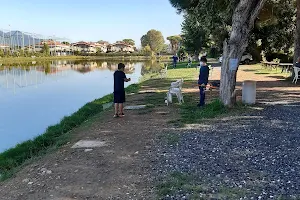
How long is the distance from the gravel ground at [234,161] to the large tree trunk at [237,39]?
160 centimetres

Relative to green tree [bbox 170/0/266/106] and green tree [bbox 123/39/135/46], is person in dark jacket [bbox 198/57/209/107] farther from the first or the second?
green tree [bbox 123/39/135/46]

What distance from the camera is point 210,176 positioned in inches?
197

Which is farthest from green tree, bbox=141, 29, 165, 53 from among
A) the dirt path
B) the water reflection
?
the dirt path

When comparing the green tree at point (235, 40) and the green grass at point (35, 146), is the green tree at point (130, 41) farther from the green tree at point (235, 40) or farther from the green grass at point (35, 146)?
the green tree at point (235, 40)

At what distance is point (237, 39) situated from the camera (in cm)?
971

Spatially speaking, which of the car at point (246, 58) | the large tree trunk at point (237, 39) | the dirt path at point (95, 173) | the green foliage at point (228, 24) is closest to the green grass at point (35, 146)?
the dirt path at point (95, 173)

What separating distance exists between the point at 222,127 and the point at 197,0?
271 inches

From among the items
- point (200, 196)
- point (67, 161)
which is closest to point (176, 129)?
point (67, 161)

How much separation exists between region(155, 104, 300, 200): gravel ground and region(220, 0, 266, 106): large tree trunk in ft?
5.25

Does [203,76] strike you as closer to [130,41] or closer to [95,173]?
[95,173]

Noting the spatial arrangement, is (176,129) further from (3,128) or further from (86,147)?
(3,128)

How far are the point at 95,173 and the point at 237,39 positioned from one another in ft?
20.6

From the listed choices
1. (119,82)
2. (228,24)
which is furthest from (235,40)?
(228,24)

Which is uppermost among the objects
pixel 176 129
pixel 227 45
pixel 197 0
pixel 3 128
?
pixel 197 0
